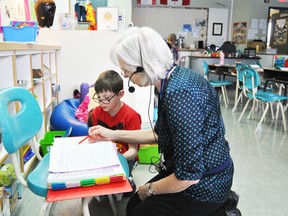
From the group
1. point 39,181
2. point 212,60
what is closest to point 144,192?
point 39,181

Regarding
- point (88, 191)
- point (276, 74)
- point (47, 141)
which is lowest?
point (47, 141)


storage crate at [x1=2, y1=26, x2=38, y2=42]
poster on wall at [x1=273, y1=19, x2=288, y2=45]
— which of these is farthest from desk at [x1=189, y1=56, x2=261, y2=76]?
storage crate at [x1=2, y1=26, x2=38, y2=42]

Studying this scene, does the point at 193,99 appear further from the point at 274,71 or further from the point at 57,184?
the point at 274,71

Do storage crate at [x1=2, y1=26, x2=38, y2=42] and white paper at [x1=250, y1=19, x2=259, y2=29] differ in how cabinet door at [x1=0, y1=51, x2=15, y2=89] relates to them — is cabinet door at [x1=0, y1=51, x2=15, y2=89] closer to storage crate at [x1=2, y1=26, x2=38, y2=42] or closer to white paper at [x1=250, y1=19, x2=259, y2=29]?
storage crate at [x1=2, y1=26, x2=38, y2=42]

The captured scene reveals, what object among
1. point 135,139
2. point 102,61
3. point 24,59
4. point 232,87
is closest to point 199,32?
point 232,87

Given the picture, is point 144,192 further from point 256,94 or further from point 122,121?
point 256,94

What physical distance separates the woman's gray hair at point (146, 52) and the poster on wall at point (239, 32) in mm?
8134

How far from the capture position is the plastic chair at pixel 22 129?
1143 mm

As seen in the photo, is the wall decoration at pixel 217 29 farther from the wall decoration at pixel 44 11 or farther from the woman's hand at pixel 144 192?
the woman's hand at pixel 144 192

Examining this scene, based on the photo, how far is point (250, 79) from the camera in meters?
4.20

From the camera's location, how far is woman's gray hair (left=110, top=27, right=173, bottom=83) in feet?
3.66

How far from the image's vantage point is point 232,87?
8.01m

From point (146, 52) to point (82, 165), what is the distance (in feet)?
1.65

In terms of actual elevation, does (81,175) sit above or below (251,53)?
below
